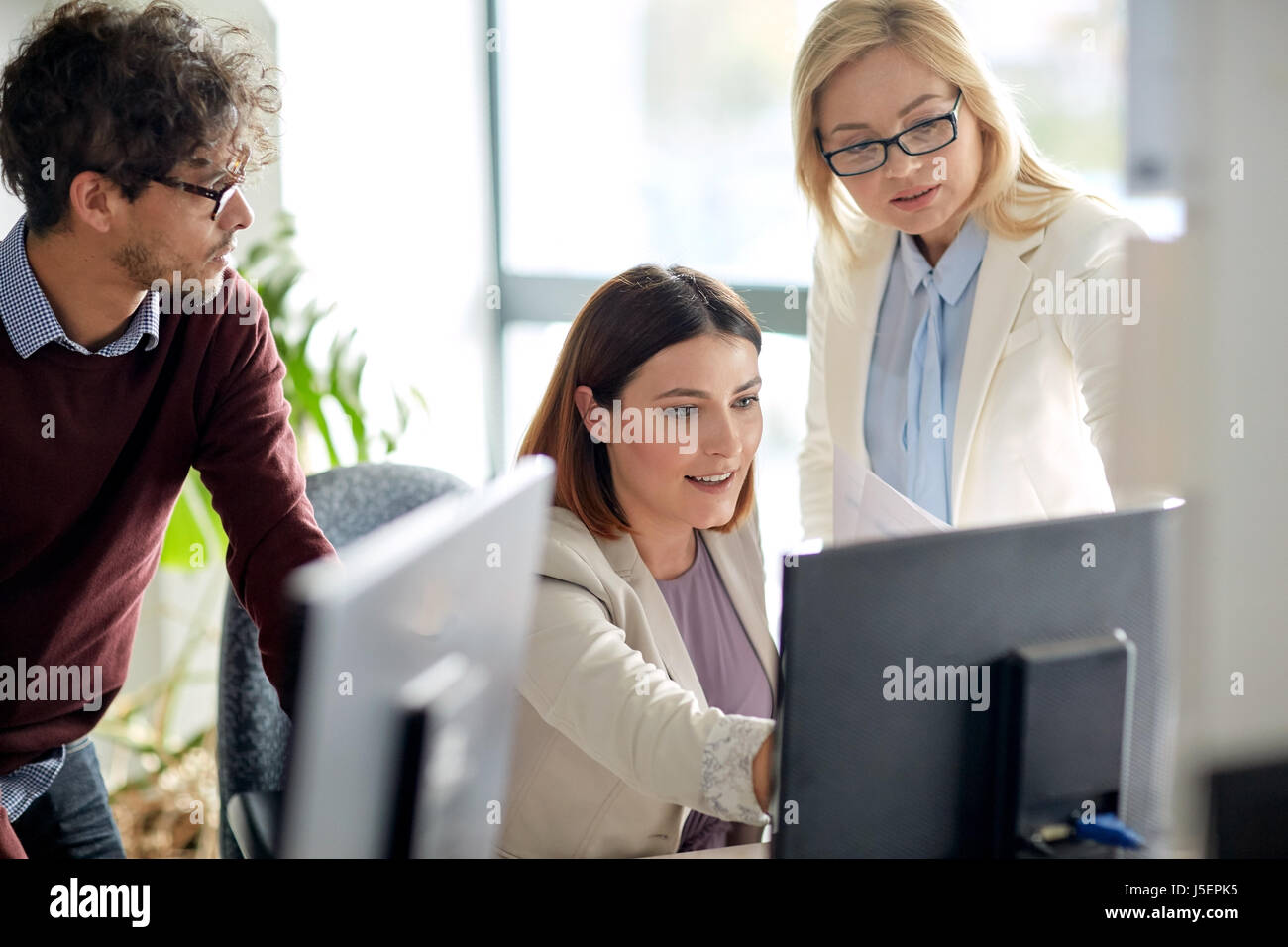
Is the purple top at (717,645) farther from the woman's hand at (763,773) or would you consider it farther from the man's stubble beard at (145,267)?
the man's stubble beard at (145,267)

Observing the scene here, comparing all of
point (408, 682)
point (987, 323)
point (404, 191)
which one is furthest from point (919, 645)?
point (404, 191)

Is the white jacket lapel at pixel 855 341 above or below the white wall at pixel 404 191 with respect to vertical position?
below

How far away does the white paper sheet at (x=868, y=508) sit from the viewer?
102 cm

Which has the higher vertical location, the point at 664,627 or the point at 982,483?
the point at 982,483

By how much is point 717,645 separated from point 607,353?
410mm

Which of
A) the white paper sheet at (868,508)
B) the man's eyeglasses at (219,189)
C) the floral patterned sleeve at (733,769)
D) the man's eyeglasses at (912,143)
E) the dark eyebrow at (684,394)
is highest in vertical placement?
the man's eyeglasses at (912,143)

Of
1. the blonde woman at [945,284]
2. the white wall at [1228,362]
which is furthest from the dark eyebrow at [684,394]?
the white wall at [1228,362]

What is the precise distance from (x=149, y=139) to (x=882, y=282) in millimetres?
1077

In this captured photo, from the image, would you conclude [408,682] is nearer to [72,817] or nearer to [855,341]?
[72,817]

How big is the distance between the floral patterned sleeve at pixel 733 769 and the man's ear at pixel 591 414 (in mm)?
498

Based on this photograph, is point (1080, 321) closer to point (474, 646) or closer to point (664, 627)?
point (664, 627)

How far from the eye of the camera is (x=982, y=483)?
1.67m

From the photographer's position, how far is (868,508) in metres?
1.06
